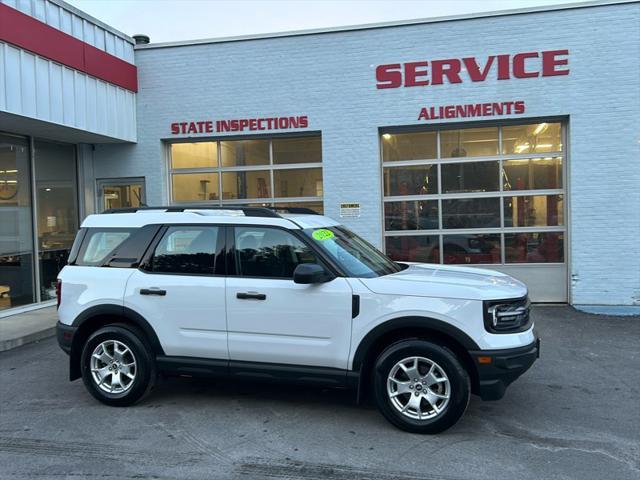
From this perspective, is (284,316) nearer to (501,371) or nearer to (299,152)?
(501,371)

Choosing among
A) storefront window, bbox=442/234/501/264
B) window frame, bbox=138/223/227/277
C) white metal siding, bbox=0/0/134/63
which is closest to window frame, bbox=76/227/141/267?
window frame, bbox=138/223/227/277

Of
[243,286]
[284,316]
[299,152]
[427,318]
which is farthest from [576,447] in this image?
[299,152]

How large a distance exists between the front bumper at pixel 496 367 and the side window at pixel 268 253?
5.24 ft

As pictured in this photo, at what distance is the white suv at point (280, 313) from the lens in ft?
14.5

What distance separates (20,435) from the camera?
4.59 metres

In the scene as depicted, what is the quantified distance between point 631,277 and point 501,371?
267 inches

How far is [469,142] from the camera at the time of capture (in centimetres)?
1055

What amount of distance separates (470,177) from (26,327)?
26.6 feet

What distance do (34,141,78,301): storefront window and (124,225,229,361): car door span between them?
6.54 m

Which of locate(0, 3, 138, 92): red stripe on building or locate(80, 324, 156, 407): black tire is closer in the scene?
locate(80, 324, 156, 407): black tire

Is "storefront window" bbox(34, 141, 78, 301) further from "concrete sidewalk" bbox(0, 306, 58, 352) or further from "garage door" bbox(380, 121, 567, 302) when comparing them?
"garage door" bbox(380, 121, 567, 302)

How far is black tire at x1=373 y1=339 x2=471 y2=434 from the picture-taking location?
4.33 m

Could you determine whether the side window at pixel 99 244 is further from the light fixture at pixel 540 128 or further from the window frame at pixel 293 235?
the light fixture at pixel 540 128

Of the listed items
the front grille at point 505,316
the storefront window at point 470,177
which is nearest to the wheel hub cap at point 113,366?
the front grille at point 505,316
